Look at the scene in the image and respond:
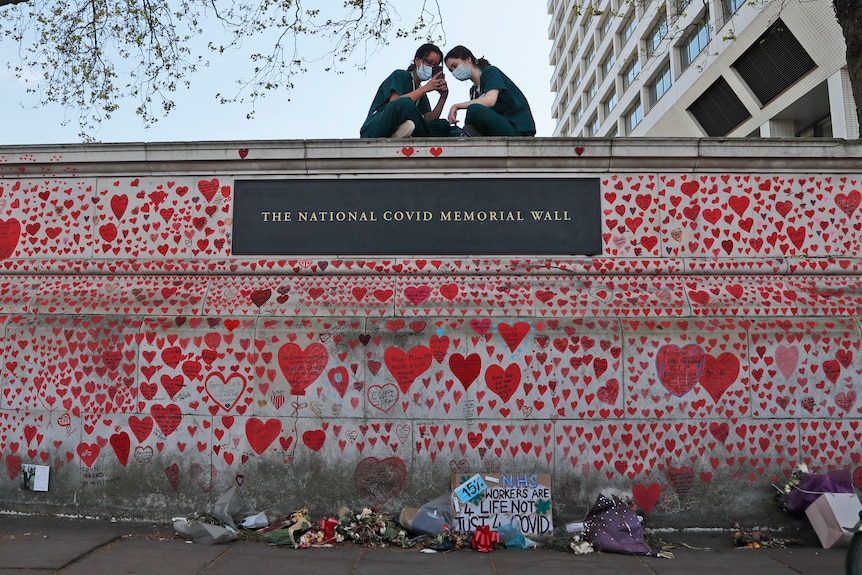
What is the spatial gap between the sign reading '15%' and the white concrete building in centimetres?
528

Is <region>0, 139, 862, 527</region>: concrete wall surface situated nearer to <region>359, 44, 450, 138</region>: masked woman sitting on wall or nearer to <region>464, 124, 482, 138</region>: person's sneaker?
<region>359, 44, 450, 138</region>: masked woman sitting on wall

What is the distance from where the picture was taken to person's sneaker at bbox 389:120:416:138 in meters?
6.16

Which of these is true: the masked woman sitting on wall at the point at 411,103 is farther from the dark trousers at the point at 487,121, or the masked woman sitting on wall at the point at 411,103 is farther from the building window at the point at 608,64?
the building window at the point at 608,64

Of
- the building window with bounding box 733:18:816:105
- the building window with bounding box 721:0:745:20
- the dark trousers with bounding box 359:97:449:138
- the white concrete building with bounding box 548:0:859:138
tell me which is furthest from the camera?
the building window with bounding box 721:0:745:20

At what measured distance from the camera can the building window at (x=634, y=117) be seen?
34756mm

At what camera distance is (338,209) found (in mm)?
5527

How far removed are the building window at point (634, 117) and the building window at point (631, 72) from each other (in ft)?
5.17

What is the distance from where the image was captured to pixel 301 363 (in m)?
5.00

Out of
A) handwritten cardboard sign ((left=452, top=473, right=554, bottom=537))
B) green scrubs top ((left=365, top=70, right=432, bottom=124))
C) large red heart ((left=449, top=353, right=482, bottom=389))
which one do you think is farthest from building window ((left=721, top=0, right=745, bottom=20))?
handwritten cardboard sign ((left=452, top=473, right=554, bottom=537))

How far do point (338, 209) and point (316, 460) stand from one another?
2333 mm

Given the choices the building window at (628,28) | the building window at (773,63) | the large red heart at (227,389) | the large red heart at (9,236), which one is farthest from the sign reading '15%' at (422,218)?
the building window at (628,28)

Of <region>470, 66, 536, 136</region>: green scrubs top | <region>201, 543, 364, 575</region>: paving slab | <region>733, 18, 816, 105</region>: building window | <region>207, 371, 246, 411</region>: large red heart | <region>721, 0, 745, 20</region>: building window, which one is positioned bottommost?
<region>201, 543, 364, 575</region>: paving slab

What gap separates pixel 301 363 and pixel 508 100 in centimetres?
378

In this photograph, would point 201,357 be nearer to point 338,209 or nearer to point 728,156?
point 338,209
